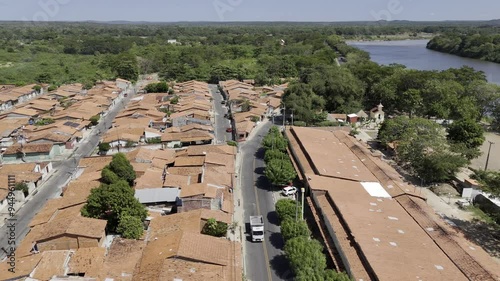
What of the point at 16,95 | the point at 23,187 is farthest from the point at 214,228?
the point at 16,95

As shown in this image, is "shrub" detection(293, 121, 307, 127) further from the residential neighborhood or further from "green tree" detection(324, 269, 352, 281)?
"green tree" detection(324, 269, 352, 281)

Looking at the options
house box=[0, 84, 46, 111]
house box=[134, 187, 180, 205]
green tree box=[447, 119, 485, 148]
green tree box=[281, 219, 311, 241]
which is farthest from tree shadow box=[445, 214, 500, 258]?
house box=[0, 84, 46, 111]

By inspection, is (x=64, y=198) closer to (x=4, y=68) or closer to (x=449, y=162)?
(x=449, y=162)

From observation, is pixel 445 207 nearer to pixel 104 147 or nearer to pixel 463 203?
pixel 463 203

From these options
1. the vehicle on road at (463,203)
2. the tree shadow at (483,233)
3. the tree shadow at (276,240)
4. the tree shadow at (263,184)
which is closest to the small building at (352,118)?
the tree shadow at (263,184)

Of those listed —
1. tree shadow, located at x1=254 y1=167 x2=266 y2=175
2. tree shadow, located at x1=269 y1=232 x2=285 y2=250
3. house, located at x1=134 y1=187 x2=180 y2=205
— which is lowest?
tree shadow, located at x1=269 y1=232 x2=285 y2=250

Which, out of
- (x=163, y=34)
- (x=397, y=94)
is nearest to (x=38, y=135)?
(x=397, y=94)

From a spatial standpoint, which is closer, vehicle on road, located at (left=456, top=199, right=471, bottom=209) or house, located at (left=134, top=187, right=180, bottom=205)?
house, located at (left=134, top=187, right=180, bottom=205)
